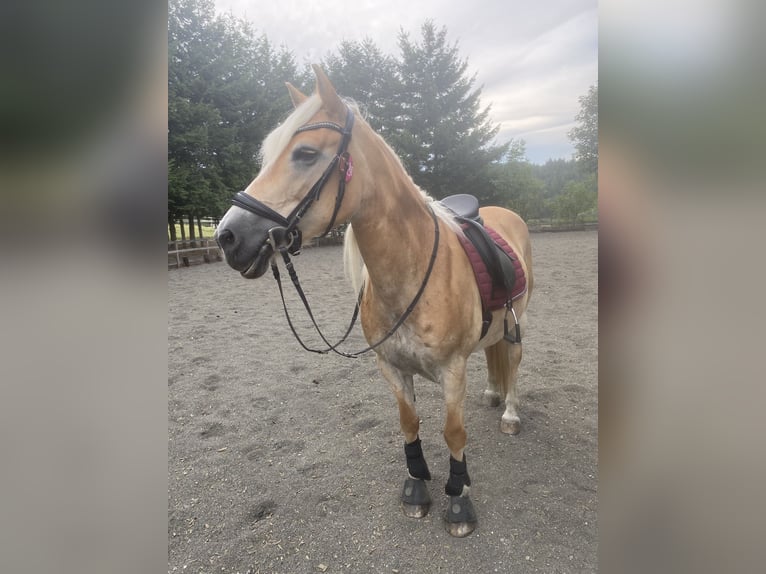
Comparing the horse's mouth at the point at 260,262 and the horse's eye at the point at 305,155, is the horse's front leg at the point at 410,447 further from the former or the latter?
the horse's eye at the point at 305,155

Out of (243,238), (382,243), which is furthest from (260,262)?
(382,243)

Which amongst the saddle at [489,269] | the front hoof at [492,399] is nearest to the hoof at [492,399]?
the front hoof at [492,399]

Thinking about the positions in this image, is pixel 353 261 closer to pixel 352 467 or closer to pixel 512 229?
pixel 352 467

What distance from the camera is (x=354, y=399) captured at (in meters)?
3.70

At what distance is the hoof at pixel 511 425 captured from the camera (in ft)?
9.91

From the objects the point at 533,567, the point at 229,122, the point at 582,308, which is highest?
the point at 229,122

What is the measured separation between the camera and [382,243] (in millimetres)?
1831

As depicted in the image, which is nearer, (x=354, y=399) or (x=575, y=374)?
(x=354, y=399)

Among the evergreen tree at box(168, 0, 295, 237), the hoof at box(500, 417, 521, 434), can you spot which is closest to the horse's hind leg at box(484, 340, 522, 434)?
the hoof at box(500, 417, 521, 434)

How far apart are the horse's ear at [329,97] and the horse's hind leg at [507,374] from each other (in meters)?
2.17
